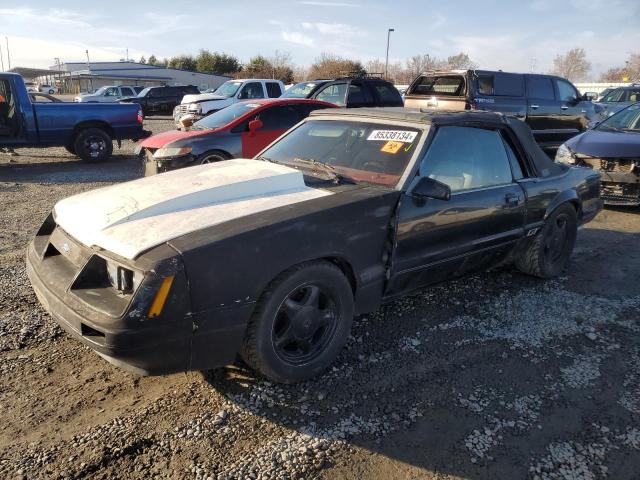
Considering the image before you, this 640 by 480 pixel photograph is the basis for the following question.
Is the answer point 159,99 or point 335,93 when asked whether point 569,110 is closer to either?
point 335,93

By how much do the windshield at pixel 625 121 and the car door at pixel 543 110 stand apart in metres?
2.53

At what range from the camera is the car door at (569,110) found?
36.5 ft

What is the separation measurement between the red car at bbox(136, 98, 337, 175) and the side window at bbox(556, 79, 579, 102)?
237 inches

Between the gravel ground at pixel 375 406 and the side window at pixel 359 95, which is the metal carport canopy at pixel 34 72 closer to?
the side window at pixel 359 95

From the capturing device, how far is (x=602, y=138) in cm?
734

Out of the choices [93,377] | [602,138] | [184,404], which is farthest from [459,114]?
[602,138]

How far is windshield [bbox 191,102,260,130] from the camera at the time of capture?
8.24 metres

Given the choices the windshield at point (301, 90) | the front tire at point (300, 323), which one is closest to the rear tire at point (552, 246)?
the front tire at point (300, 323)

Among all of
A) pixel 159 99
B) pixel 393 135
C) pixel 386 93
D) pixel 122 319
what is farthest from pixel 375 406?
pixel 159 99

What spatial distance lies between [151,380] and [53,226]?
125 cm

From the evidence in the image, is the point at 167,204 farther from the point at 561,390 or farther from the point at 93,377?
the point at 561,390

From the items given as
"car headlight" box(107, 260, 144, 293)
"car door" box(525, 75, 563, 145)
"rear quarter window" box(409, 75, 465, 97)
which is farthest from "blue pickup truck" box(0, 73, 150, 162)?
"car headlight" box(107, 260, 144, 293)

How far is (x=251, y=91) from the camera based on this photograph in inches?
627

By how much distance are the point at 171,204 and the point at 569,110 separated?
10.9m
